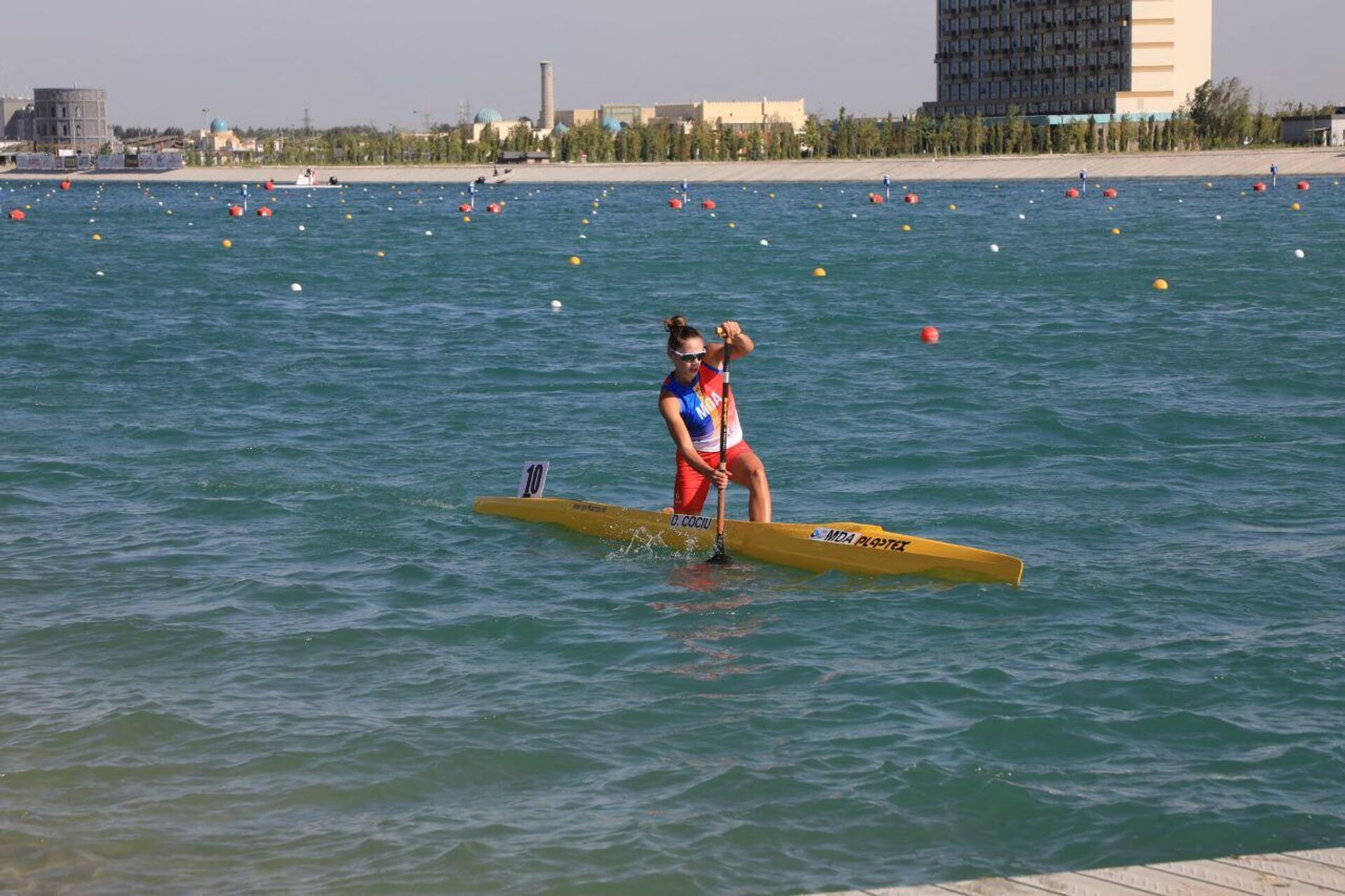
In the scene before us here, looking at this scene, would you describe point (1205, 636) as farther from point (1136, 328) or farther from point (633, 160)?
point (633, 160)

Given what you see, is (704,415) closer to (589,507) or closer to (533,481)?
(589,507)

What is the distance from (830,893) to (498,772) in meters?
2.70

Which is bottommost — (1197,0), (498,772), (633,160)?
(498,772)

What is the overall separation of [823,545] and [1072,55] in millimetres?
145207

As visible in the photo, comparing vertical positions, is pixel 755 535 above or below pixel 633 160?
below

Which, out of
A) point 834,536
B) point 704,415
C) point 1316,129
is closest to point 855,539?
point 834,536

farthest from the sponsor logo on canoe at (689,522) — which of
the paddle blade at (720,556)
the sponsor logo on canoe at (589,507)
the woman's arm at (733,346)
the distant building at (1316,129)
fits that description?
the distant building at (1316,129)

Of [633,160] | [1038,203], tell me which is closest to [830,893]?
[1038,203]

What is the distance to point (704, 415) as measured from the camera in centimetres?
1328

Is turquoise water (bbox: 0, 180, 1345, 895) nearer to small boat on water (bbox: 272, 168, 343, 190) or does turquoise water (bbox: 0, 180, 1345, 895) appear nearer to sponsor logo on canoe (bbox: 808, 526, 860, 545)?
sponsor logo on canoe (bbox: 808, 526, 860, 545)

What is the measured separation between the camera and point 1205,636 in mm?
11406

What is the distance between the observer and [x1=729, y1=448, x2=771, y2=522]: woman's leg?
13.4 metres

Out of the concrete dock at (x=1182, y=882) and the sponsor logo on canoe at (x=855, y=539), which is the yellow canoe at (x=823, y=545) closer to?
the sponsor logo on canoe at (x=855, y=539)

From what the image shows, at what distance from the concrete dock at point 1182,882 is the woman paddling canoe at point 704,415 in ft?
20.5
